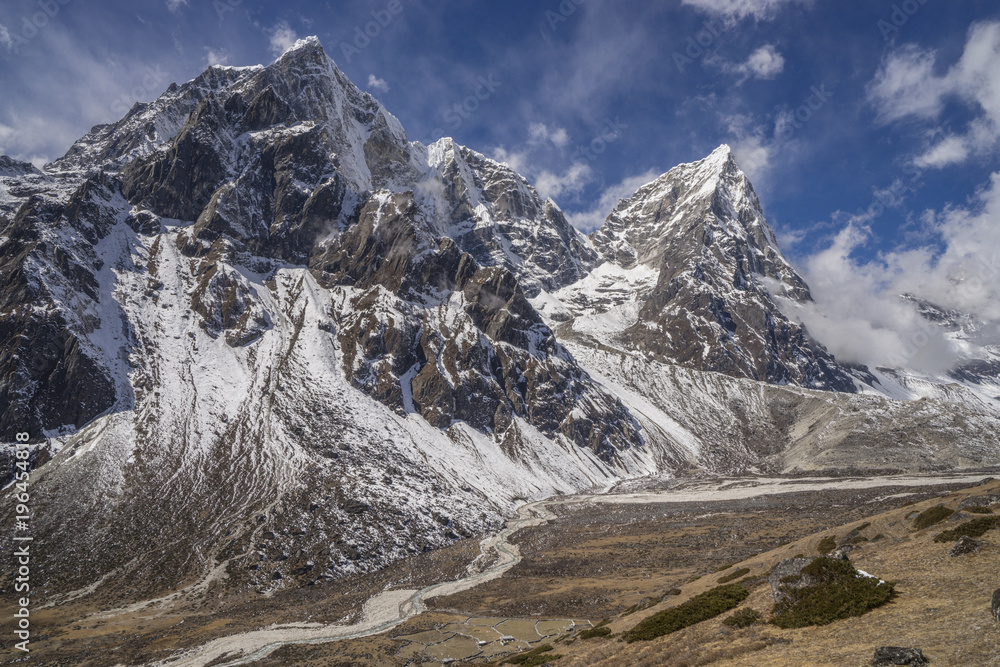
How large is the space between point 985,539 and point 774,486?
162052mm

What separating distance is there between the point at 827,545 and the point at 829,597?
55.0ft

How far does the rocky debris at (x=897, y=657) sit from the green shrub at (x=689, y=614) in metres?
13.8

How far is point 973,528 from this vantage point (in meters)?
27.8

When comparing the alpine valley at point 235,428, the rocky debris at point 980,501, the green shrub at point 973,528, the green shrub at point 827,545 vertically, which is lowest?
the green shrub at point 827,545

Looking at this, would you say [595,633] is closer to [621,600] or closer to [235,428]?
[621,600]

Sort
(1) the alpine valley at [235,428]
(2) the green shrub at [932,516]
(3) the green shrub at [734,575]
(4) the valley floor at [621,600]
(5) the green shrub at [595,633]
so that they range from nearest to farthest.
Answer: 1. (4) the valley floor at [621,600]
2. (2) the green shrub at [932,516]
3. (5) the green shrub at [595,633]
4. (3) the green shrub at [734,575]
5. (1) the alpine valley at [235,428]

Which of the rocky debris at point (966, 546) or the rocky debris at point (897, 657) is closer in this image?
the rocky debris at point (897, 657)

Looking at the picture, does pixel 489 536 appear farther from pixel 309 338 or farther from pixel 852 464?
pixel 852 464

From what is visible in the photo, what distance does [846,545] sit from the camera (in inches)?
1412

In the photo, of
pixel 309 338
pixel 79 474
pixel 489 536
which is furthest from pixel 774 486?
pixel 79 474

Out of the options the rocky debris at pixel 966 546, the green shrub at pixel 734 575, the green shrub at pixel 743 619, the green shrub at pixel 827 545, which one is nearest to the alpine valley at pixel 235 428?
the green shrub at pixel 734 575

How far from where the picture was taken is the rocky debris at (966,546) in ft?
82.9

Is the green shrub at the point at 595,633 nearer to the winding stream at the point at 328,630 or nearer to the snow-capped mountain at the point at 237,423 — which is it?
the winding stream at the point at 328,630

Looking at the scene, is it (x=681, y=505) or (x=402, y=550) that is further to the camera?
(x=681, y=505)
